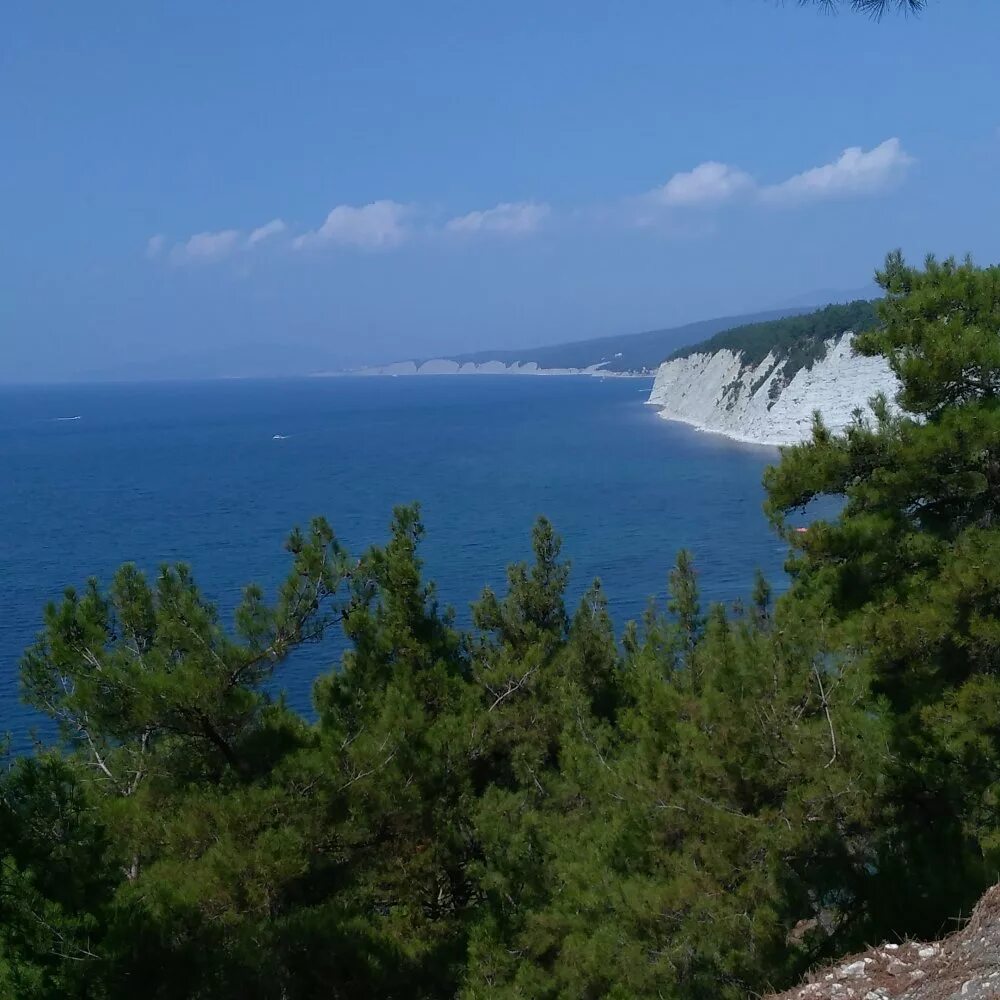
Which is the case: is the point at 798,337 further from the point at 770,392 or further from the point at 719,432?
the point at 719,432

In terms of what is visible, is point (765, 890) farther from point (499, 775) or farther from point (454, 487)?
point (454, 487)

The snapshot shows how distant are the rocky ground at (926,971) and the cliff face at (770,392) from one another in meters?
45.4

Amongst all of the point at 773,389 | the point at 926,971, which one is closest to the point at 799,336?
the point at 773,389

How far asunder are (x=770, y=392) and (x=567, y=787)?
71.0 meters

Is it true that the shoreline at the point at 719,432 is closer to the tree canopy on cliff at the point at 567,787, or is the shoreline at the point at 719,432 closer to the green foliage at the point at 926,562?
the green foliage at the point at 926,562

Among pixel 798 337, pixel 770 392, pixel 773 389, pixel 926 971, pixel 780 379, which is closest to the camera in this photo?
pixel 926 971

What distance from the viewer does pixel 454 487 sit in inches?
2090

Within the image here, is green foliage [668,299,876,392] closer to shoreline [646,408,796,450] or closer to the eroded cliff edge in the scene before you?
the eroded cliff edge

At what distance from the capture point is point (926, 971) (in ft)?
15.6

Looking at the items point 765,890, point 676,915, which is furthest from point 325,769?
point 765,890

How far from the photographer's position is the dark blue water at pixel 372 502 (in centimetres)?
3206

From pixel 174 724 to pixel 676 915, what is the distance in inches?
151

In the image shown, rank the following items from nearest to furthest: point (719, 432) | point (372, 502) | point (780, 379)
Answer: point (372, 502), point (780, 379), point (719, 432)

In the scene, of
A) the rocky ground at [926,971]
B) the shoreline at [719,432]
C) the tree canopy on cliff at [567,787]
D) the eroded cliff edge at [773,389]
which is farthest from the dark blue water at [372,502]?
the rocky ground at [926,971]
